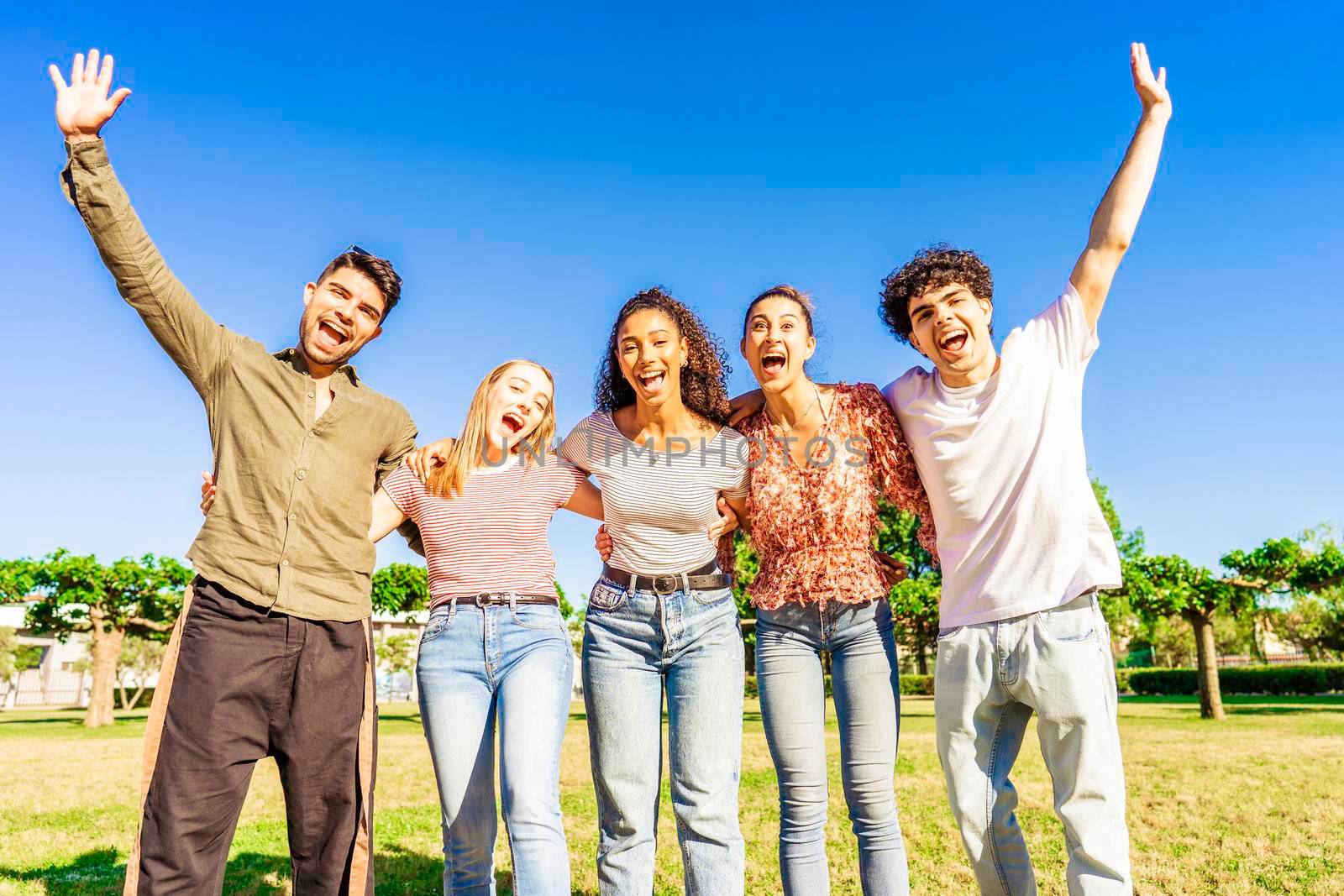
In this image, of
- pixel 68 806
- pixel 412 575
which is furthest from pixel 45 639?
pixel 68 806

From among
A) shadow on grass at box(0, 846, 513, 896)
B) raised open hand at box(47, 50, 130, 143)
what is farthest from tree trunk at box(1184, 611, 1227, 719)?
raised open hand at box(47, 50, 130, 143)

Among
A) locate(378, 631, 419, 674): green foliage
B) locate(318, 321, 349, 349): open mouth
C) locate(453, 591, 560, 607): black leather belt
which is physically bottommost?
locate(378, 631, 419, 674): green foliage

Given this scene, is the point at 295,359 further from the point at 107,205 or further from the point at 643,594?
the point at 643,594

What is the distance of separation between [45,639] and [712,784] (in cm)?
8479

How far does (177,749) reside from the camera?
10.8 feet

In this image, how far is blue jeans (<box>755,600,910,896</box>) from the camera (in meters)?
3.68

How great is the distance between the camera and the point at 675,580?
3.77m

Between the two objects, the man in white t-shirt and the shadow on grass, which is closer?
the man in white t-shirt

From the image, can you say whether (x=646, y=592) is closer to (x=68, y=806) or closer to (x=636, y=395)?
(x=636, y=395)

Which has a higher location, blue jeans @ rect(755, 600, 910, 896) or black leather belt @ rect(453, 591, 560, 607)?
black leather belt @ rect(453, 591, 560, 607)

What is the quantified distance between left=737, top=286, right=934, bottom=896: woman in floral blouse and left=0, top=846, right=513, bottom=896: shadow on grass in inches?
112

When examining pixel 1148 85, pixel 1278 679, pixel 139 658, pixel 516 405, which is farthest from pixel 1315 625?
pixel 139 658

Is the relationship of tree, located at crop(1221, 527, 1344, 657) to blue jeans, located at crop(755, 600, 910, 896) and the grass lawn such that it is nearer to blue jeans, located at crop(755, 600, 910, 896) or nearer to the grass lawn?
the grass lawn

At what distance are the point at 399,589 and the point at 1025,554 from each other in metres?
26.5
